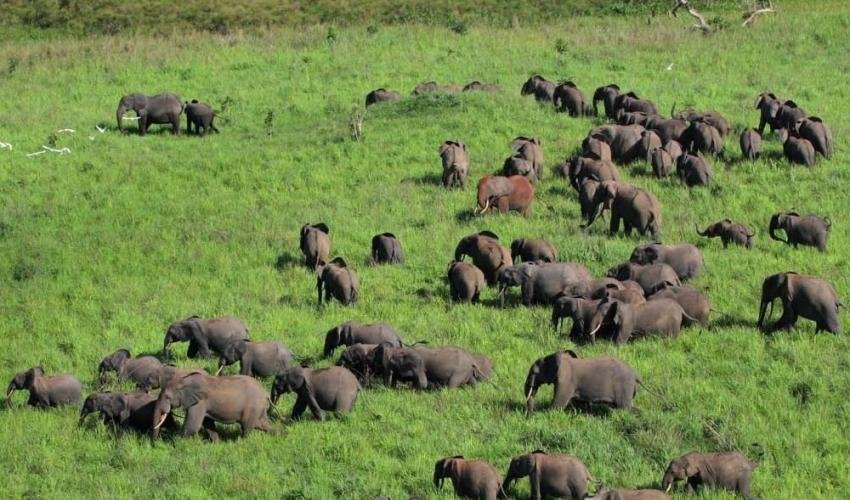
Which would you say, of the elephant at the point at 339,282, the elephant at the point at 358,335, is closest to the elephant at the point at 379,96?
the elephant at the point at 339,282

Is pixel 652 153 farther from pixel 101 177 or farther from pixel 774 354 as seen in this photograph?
pixel 101 177

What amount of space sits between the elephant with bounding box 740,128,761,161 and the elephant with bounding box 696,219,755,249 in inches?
181

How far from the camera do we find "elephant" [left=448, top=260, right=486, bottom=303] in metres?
21.3

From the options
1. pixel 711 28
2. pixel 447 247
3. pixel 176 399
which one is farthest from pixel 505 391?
pixel 711 28

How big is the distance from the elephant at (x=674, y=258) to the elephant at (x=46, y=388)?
906cm

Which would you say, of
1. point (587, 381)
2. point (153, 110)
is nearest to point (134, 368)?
point (587, 381)

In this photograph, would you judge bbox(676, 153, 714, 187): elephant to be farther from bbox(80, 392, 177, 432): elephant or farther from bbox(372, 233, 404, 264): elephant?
bbox(80, 392, 177, 432): elephant

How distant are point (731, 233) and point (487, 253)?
182 inches

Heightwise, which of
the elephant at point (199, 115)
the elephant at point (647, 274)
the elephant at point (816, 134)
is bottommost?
the elephant at point (199, 115)

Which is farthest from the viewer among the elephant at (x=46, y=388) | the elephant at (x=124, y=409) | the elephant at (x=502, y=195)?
the elephant at (x=502, y=195)

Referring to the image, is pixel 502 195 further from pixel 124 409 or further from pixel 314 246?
pixel 124 409

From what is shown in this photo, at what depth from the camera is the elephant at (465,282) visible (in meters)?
21.3

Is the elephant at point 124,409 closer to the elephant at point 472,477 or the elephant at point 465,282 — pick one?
the elephant at point 472,477

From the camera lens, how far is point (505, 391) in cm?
1769
